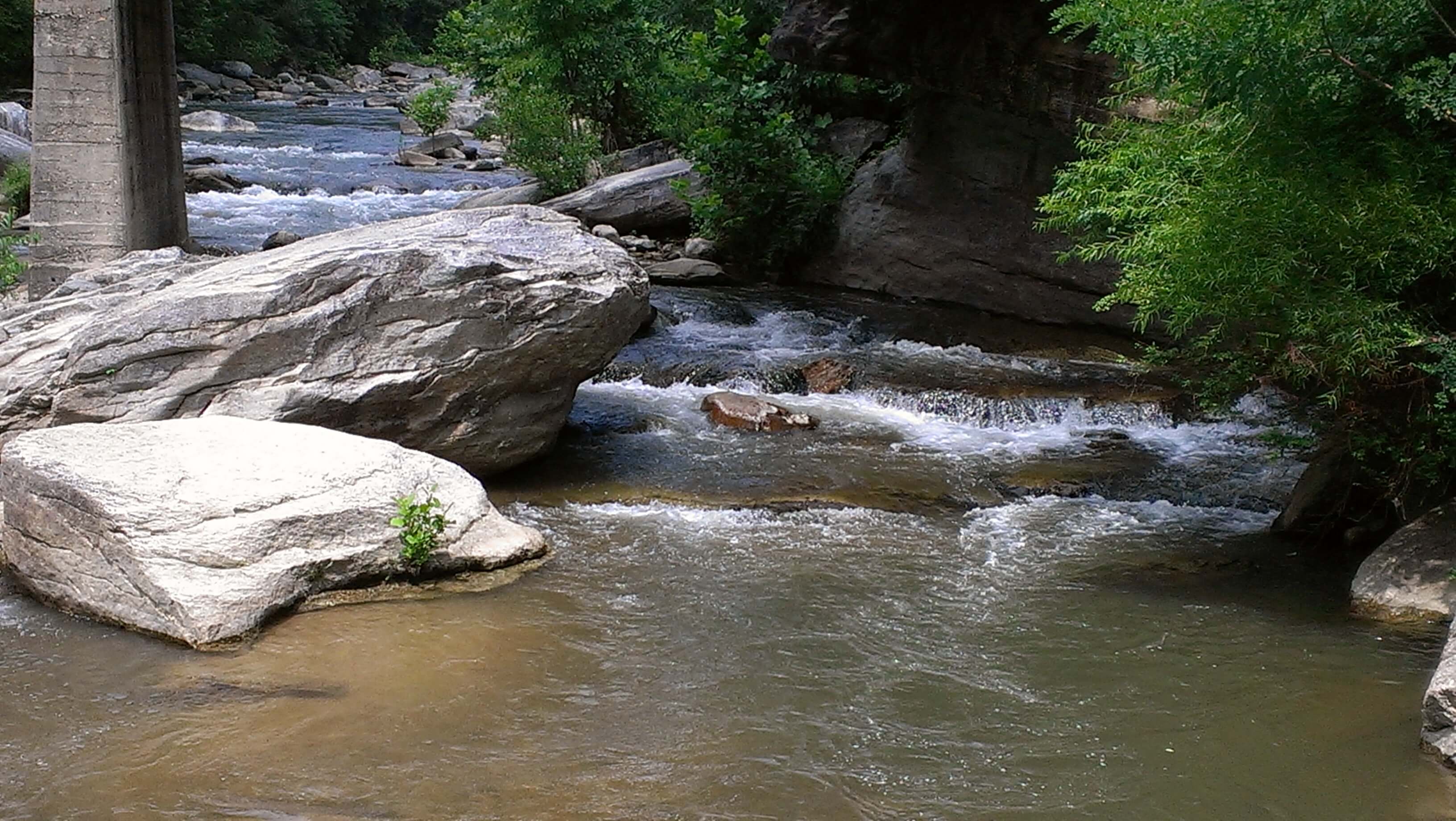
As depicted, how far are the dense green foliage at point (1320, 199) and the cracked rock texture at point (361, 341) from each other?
3.34 metres

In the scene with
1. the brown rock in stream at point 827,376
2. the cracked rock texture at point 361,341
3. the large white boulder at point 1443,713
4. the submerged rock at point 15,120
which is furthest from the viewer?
the submerged rock at point 15,120

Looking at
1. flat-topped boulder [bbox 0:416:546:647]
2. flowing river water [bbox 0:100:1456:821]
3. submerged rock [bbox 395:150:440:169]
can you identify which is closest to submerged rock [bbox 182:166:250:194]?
submerged rock [bbox 395:150:440:169]

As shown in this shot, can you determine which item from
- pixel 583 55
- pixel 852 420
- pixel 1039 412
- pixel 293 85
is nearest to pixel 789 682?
pixel 852 420

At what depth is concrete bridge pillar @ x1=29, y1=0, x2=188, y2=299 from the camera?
10.3m

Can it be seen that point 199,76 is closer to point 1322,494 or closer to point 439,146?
point 439,146

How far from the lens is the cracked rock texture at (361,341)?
23.0ft

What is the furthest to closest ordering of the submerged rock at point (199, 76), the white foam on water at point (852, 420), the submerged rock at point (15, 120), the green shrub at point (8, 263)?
the submerged rock at point (199, 76) → the submerged rock at point (15, 120) → the green shrub at point (8, 263) → the white foam on water at point (852, 420)

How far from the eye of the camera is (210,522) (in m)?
5.74

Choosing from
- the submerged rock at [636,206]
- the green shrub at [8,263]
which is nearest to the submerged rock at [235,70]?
the submerged rock at [636,206]

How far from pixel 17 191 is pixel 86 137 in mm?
5275

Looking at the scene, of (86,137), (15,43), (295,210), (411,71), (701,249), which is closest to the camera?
(86,137)

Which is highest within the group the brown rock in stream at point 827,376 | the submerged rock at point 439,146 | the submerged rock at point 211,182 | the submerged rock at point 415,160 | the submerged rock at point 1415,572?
the submerged rock at point 439,146

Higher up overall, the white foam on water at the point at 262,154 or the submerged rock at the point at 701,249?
the white foam on water at the point at 262,154

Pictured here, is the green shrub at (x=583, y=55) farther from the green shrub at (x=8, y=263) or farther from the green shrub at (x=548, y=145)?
the green shrub at (x=8, y=263)
